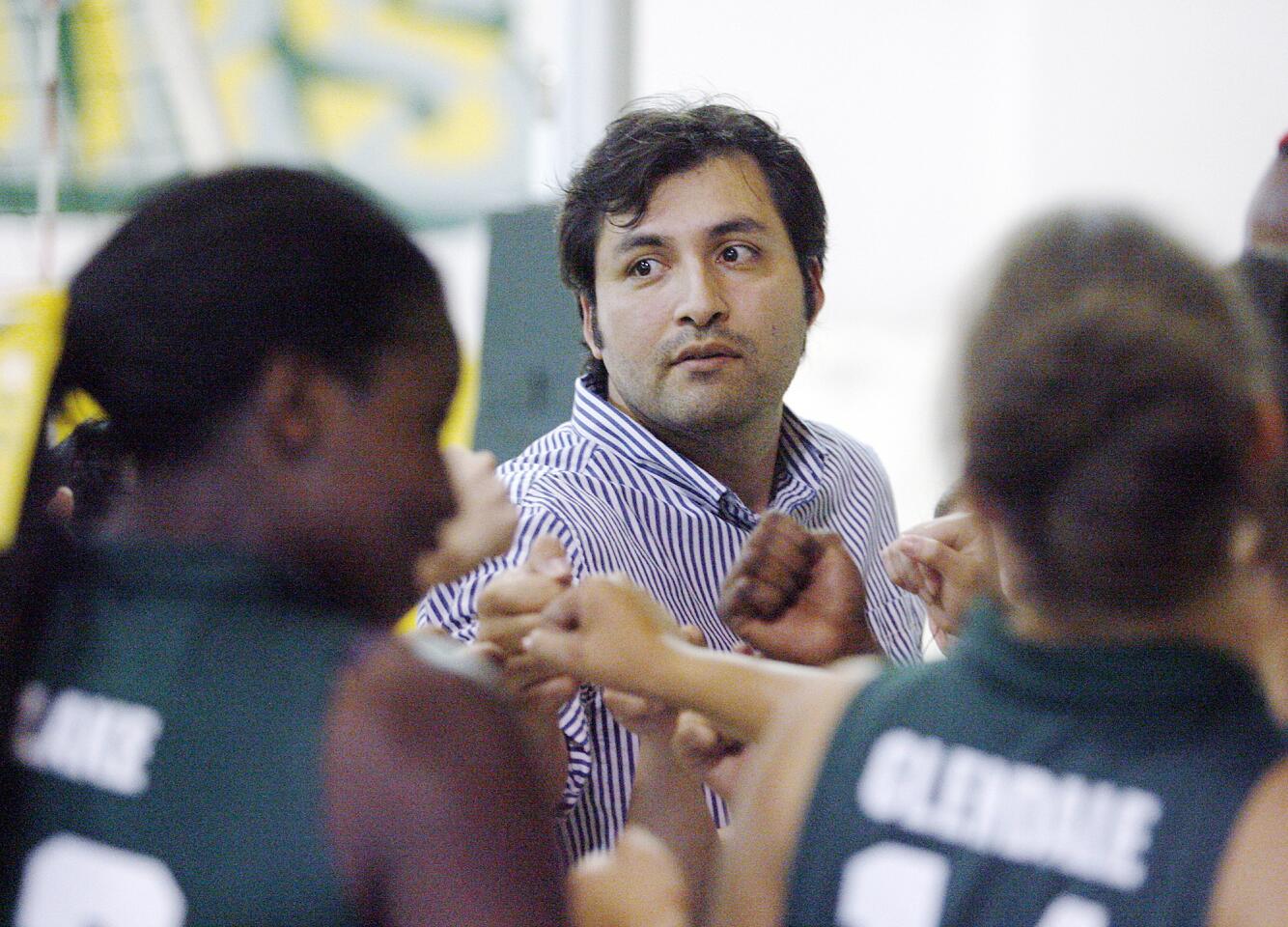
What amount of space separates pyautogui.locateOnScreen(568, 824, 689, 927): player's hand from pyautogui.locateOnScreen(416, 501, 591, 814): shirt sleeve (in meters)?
0.52

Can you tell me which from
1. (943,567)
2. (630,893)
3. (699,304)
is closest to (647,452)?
(699,304)

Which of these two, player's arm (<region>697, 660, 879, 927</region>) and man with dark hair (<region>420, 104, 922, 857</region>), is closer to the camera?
player's arm (<region>697, 660, 879, 927</region>)

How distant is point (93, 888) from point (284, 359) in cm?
34

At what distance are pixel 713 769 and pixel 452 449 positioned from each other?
0.39m

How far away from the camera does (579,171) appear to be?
2137 millimetres

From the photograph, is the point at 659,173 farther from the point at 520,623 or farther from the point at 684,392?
the point at 520,623

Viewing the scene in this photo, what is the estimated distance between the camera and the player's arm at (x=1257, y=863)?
79 centimetres

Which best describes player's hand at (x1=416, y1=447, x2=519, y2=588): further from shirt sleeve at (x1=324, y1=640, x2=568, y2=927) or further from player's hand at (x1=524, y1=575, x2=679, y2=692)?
shirt sleeve at (x1=324, y1=640, x2=568, y2=927)

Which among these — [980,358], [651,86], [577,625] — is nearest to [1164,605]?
[980,358]

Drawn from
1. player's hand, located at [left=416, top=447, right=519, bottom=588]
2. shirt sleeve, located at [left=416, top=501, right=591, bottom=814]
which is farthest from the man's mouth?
player's hand, located at [left=416, top=447, right=519, bottom=588]

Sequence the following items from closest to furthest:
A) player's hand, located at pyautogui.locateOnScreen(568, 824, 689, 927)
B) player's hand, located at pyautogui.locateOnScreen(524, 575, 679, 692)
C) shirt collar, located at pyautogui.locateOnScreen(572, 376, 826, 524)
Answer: player's hand, located at pyautogui.locateOnScreen(568, 824, 689, 927), player's hand, located at pyautogui.locateOnScreen(524, 575, 679, 692), shirt collar, located at pyautogui.locateOnScreen(572, 376, 826, 524)

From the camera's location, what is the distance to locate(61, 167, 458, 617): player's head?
90cm

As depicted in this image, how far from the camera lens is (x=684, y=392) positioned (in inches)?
77.2

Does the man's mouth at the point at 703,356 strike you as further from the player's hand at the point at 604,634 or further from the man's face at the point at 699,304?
the player's hand at the point at 604,634
